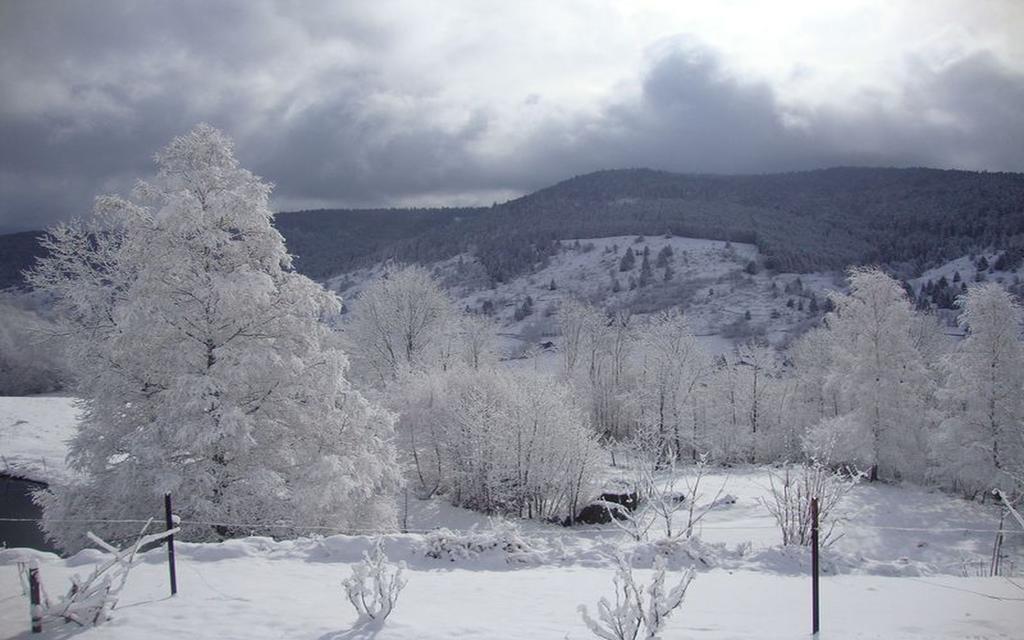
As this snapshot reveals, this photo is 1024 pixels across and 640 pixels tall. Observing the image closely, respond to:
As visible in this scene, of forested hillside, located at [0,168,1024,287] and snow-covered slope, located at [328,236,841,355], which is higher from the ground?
forested hillside, located at [0,168,1024,287]

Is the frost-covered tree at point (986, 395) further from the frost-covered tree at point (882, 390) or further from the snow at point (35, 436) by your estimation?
the snow at point (35, 436)

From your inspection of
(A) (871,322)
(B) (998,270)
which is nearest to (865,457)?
(A) (871,322)

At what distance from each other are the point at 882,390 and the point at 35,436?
4666cm

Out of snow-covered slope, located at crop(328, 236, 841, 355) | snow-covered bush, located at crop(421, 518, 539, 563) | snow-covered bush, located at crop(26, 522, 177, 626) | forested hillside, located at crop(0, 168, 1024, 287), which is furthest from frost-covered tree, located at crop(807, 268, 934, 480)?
forested hillside, located at crop(0, 168, 1024, 287)

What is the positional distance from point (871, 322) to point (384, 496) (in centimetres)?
2631

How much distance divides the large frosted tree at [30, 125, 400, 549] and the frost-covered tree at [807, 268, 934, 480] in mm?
25048

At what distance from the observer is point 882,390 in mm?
29844

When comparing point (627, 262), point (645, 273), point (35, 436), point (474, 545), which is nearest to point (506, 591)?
point (474, 545)

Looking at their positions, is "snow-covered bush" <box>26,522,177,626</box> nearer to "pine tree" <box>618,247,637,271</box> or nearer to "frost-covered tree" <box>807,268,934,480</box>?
"frost-covered tree" <box>807,268,934,480</box>

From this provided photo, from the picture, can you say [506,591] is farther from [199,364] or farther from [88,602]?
[199,364]

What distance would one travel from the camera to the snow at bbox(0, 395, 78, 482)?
101ft

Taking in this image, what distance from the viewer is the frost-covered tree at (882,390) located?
2970 centimetres

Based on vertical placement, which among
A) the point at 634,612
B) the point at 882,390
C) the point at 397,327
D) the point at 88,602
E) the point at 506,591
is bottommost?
the point at 882,390

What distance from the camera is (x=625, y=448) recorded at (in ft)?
140
